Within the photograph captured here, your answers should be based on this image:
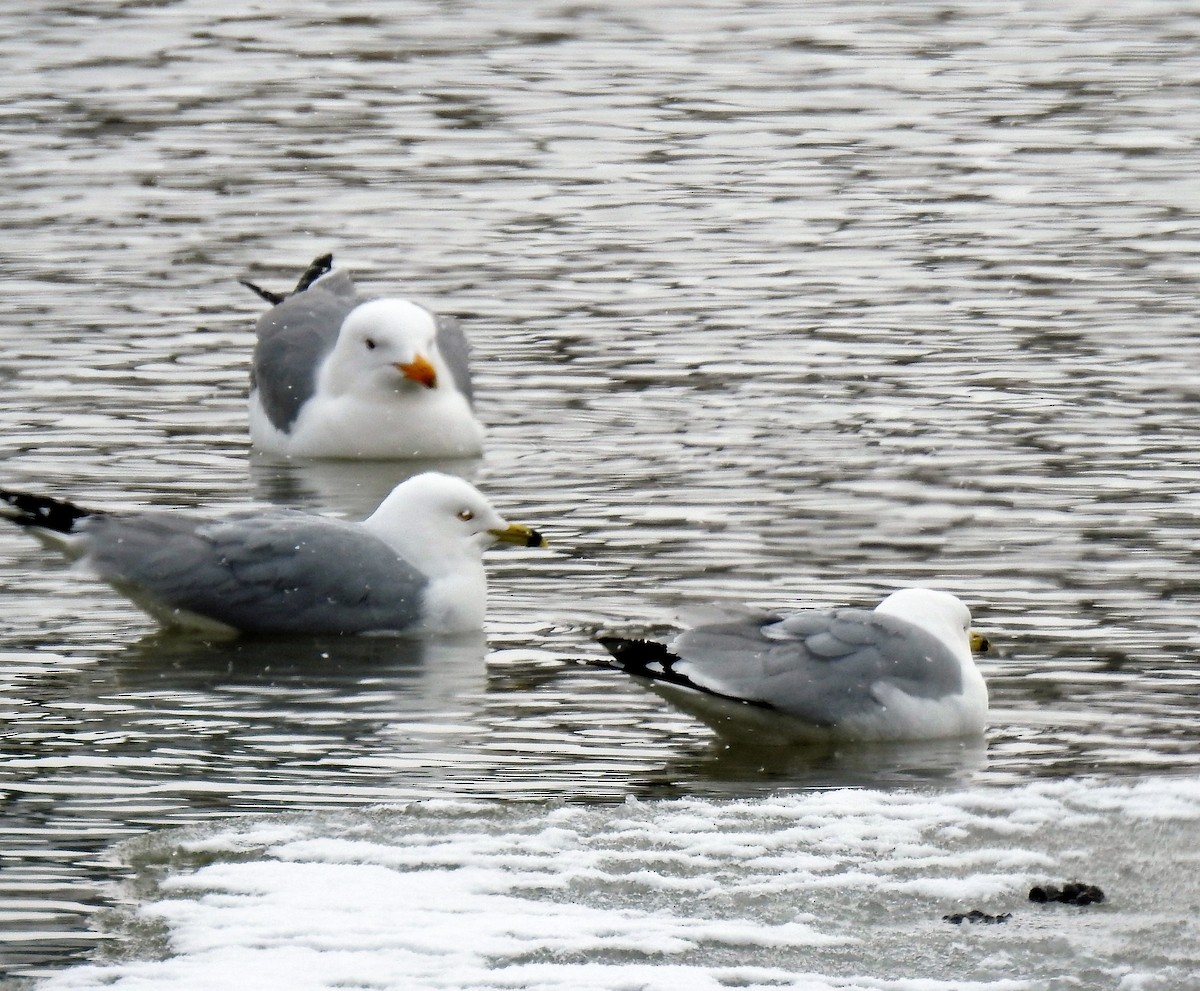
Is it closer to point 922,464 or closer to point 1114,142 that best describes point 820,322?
point 922,464

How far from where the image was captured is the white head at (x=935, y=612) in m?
8.80

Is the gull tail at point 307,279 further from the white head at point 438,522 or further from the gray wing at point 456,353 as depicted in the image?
the white head at point 438,522

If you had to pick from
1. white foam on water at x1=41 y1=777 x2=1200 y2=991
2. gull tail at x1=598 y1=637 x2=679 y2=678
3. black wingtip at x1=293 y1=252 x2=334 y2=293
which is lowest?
white foam on water at x1=41 y1=777 x2=1200 y2=991

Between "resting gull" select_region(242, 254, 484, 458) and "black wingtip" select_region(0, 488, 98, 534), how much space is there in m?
2.84

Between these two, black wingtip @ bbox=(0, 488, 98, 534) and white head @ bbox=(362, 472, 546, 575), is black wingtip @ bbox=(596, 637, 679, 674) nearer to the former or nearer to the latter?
white head @ bbox=(362, 472, 546, 575)

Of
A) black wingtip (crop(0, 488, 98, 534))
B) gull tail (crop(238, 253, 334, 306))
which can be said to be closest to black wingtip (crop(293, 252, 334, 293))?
gull tail (crop(238, 253, 334, 306))

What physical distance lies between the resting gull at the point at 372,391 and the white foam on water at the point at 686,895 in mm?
5473

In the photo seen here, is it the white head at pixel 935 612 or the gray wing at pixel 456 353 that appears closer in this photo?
the white head at pixel 935 612

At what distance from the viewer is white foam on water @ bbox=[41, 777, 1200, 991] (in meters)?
6.32

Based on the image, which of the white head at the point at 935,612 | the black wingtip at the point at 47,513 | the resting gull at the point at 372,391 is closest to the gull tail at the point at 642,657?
the white head at the point at 935,612

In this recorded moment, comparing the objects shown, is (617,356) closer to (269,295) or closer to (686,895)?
Answer: (269,295)

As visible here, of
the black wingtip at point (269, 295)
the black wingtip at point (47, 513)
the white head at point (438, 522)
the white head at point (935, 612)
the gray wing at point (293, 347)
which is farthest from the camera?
the black wingtip at point (269, 295)

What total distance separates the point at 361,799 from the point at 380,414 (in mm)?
5361

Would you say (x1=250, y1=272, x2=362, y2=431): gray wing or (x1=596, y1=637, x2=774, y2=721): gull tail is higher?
(x1=250, y1=272, x2=362, y2=431): gray wing
